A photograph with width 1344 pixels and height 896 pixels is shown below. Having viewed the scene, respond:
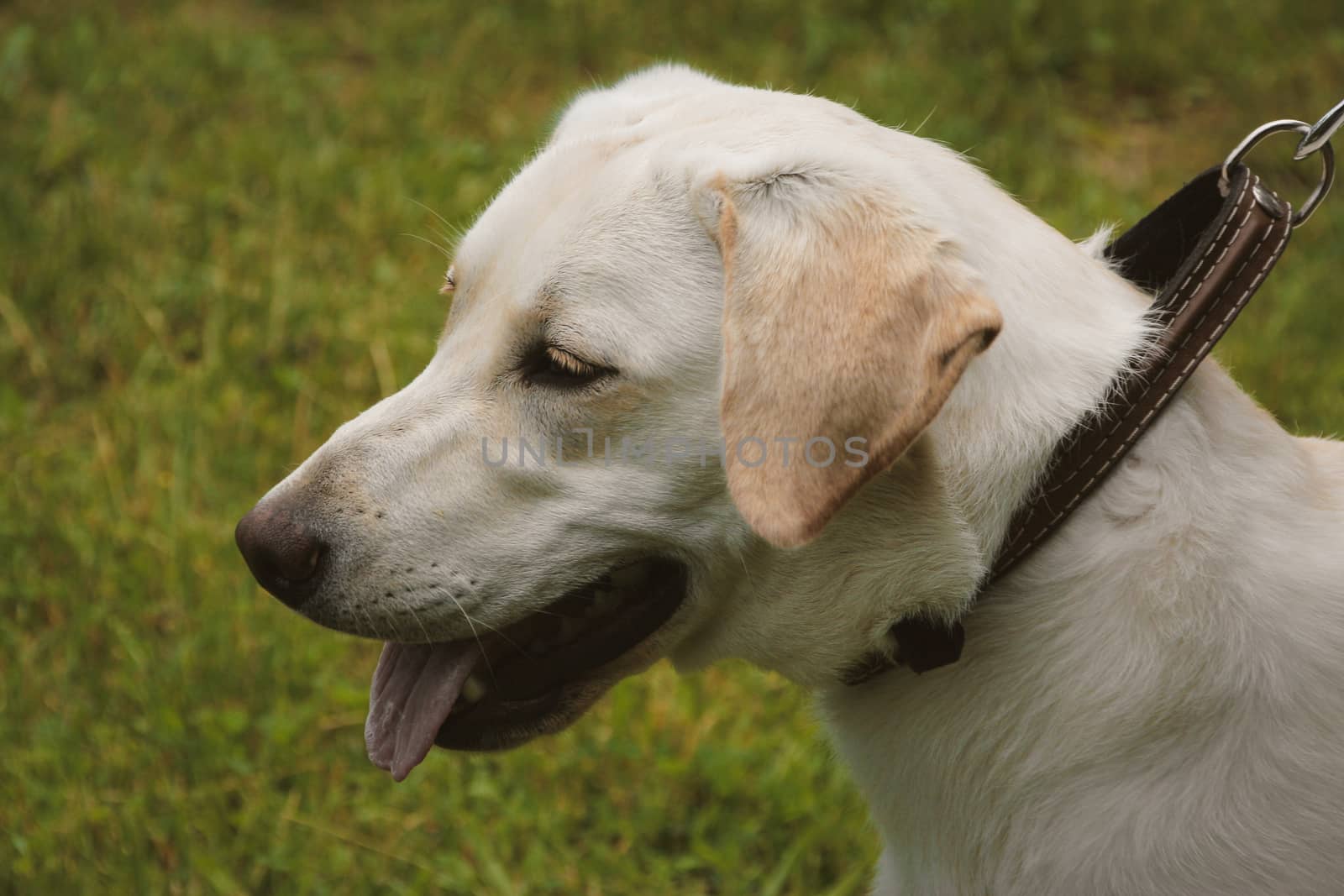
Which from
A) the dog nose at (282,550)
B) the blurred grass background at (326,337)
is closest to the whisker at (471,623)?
the dog nose at (282,550)

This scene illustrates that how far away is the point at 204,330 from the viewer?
5.23 metres

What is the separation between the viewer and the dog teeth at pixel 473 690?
250 centimetres

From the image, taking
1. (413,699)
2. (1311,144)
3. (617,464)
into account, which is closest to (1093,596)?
(617,464)

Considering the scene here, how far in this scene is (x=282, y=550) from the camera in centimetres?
228

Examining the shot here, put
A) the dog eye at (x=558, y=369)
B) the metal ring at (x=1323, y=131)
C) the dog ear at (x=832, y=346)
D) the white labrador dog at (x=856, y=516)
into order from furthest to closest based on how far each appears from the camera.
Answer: the metal ring at (x=1323, y=131) → the dog eye at (x=558, y=369) → the white labrador dog at (x=856, y=516) → the dog ear at (x=832, y=346)

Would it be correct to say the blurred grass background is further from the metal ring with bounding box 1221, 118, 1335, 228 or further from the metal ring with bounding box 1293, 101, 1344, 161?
the metal ring with bounding box 1293, 101, 1344, 161

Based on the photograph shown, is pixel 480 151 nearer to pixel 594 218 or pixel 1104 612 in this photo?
pixel 594 218

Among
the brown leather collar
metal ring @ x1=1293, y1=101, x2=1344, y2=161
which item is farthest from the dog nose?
metal ring @ x1=1293, y1=101, x2=1344, y2=161

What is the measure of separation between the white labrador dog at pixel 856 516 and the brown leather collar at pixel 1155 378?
0.14 feet

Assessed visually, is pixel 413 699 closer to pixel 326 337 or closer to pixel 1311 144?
pixel 1311 144

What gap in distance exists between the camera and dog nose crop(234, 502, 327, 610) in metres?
2.27

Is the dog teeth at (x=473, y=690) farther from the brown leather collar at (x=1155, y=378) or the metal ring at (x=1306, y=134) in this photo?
the metal ring at (x=1306, y=134)

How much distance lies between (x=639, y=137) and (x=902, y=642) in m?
1.08

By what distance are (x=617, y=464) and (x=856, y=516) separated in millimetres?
434
